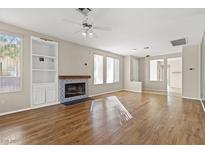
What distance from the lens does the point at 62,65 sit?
5.22 m

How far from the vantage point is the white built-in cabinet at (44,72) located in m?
4.38

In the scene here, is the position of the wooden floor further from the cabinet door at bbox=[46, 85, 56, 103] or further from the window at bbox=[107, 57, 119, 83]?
the window at bbox=[107, 57, 119, 83]

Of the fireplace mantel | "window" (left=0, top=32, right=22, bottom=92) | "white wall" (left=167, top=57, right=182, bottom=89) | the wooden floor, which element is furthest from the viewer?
"white wall" (left=167, top=57, right=182, bottom=89)

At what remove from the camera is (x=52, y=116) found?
3.47 meters

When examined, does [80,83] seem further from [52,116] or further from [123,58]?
[123,58]

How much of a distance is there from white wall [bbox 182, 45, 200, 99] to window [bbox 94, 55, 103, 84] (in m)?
4.22

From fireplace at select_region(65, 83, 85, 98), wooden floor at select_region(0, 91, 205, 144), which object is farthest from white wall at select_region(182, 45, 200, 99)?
fireplace at select_region(65, 83, 85, 98)

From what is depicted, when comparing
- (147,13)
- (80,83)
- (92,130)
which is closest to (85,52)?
(80,83)

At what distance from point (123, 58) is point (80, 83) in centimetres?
445

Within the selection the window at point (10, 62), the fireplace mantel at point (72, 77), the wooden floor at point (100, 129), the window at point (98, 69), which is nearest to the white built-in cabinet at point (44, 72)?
the fireplace mantel at point (72, 77)

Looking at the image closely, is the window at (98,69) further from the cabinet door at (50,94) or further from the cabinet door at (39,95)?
the cabinet door at (39,95)

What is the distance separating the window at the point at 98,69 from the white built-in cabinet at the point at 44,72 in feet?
8.03

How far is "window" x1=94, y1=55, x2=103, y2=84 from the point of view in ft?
22.9

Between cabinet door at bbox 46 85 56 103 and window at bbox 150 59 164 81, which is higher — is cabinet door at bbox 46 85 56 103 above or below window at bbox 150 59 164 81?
below
